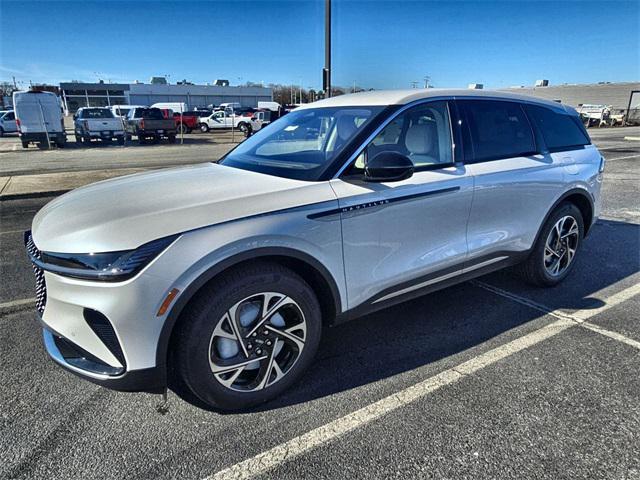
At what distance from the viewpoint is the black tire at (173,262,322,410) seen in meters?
2.23

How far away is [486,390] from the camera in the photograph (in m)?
2.67

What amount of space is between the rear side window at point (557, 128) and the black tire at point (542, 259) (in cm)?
59

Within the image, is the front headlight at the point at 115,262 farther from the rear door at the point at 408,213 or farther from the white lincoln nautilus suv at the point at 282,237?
the rear door at the point at 408,213

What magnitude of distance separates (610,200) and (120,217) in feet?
29.4

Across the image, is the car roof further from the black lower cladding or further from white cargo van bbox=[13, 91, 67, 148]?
white cargo van bbox=[13, 91, 67, 148]

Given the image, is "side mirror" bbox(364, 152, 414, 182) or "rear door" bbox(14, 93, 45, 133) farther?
"rear door" bbox(14, 93, 45, 133)

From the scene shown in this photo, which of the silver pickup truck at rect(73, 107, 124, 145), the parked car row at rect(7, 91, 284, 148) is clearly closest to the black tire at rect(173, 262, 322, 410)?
the parked car row at rect(7, 91, 284, 148)

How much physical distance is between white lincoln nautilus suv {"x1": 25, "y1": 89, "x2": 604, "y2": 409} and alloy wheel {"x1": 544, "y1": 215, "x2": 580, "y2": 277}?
29cm

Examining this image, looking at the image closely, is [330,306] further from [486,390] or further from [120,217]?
[120,217]

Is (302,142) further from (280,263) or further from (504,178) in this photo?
(504,178)

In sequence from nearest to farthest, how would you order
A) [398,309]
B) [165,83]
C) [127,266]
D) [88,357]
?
[127,266]
[88,357]
[398,309]
[165,83]

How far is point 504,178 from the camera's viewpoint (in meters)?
3.49

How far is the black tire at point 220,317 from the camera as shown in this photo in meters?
2.23

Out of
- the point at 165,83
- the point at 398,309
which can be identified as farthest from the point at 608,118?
the point at 165,83
